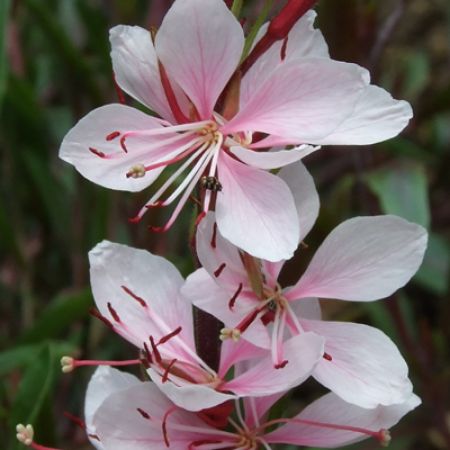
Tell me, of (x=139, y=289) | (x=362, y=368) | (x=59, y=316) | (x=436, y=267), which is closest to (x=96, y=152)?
(x=139, y=289)

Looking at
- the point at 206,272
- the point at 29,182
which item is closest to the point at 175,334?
the point at 206,272

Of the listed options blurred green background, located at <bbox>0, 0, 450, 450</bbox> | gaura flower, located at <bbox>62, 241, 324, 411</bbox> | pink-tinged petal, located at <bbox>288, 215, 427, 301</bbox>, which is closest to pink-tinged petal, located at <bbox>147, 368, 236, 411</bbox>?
gaura flower, located at <bbox>62, 241, 324, 411</bbox>

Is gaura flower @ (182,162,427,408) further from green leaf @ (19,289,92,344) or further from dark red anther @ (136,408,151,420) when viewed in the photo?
green leaf @ (19,289,92,344)

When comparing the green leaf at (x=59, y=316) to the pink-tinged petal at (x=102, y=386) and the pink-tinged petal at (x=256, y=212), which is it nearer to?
the pink-tinged petal at (x=102, y=386)

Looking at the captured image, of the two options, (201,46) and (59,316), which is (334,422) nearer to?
(201,46)

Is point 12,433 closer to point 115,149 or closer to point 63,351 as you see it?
point 63,351

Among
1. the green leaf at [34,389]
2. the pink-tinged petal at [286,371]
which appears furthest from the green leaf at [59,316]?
the pink-tinged petal at [286,371]
